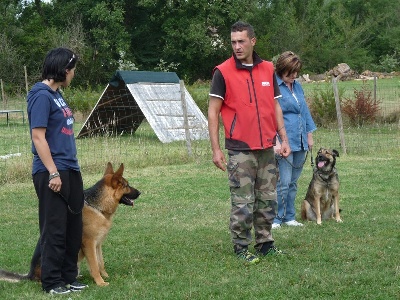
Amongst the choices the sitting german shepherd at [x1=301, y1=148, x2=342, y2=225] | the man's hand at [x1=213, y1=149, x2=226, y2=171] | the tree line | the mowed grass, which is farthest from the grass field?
the tree line

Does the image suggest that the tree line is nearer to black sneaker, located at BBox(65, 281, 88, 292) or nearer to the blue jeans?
the blue jeans

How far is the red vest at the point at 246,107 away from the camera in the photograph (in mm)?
5871

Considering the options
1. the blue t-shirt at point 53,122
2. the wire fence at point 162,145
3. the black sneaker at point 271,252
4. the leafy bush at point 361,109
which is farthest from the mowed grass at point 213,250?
the leafy bush at point 361,109

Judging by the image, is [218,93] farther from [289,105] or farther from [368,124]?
[368,124]

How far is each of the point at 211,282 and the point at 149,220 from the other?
3044mm

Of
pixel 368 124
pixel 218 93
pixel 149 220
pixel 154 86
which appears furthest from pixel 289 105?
pixel 368 124

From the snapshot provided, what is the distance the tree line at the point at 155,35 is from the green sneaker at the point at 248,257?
30.4 m

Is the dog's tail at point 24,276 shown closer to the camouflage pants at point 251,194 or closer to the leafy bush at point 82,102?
the camouflage pants at point 251,194

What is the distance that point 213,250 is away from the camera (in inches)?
257

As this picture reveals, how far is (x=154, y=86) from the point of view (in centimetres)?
1856

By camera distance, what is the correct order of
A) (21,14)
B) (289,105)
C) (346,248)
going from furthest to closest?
1. (21,14)
2. (289,105)
3. (346,248)

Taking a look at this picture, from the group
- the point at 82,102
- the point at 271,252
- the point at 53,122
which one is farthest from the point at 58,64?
the point at 82,102

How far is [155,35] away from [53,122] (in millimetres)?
43005

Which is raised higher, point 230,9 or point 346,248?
point 230,9
